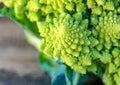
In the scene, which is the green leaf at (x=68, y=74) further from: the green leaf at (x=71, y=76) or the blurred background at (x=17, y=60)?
the blurred background at (x=17, y=60)

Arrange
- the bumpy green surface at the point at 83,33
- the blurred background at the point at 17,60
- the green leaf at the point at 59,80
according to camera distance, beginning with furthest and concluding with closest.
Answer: the blurred background at the point at 17,60
the green leaf at the point at 59,80
the bumpy green surface at the point at 83,33

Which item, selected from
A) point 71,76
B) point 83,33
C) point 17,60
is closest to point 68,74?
point 71,76

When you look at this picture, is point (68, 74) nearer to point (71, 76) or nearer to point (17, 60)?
point (71, 76)

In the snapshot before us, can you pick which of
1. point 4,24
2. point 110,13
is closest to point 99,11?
point 110,13

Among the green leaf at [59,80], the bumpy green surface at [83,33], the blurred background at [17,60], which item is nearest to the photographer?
the bumpy green surface at [83,33]

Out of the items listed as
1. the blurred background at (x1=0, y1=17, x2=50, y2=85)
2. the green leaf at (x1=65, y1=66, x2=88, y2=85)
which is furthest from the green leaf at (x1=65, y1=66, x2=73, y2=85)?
the blurred background at (x1=0, y1=17, x2=50, y2=85)

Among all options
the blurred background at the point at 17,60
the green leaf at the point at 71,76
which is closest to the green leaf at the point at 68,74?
the green leaf at the point at 71,76

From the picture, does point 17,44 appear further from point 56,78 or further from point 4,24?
point 56,78
